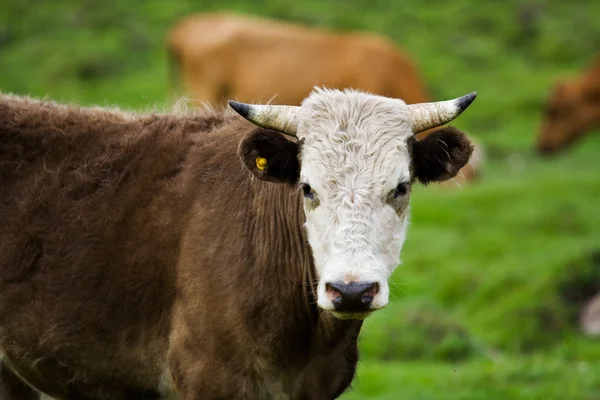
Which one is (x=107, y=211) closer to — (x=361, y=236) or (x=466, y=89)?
(x=361, y=236)

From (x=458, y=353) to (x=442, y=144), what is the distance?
643 centimetres

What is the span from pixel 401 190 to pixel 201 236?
52.3 inches

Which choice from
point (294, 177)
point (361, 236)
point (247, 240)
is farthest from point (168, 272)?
point (361, 236)

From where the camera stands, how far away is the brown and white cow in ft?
21.1

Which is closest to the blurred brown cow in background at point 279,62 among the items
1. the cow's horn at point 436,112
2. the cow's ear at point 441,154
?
the cow's ear at point 441,154

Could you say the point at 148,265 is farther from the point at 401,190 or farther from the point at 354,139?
the point at 401,190

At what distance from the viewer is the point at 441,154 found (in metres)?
6.76

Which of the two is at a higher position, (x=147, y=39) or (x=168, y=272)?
(x=168, y=272)

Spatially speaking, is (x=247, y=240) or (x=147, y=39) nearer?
(x=247, y=240)

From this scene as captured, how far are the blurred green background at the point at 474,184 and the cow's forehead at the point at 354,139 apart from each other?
1655 millimetres

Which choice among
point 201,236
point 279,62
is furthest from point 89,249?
point 279,62

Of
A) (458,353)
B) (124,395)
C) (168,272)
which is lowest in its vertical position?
(458,353)

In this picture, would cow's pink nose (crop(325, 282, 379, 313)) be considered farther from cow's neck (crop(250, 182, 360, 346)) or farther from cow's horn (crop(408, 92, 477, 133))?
cow's horn (crop(408, 92, 477, 133))

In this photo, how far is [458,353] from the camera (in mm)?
12742
